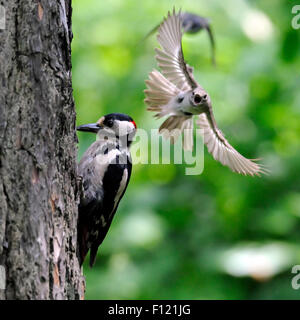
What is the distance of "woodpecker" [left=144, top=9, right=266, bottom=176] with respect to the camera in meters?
3.83

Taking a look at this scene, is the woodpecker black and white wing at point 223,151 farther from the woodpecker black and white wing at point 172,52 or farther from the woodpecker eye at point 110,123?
the woodpecker eye at point 110,123

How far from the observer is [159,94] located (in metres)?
4.14

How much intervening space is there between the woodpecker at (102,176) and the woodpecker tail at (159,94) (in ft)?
2.04

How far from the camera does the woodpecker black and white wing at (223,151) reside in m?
3.91

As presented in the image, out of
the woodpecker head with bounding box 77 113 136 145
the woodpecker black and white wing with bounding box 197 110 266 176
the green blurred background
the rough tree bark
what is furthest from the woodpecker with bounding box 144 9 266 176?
the green blurred background

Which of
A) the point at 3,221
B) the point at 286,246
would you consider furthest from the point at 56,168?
the point at 286,246

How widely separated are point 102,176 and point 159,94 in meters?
0.83

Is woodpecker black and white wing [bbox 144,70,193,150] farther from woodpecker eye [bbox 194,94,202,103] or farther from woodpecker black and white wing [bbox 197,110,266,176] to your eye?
woodpecker eye [bbox 194,94,202,103]

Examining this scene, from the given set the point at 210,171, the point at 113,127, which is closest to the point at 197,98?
the point at 113,127

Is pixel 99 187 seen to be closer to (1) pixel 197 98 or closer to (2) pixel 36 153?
(1) pixel 197 98

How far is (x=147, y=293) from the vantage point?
6.14 m

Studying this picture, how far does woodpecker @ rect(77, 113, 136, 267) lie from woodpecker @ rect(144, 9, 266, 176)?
1.54 ft

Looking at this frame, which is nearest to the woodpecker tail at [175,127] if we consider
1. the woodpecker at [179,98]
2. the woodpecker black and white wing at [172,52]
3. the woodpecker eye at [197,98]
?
the woodpecker at [179,98]
